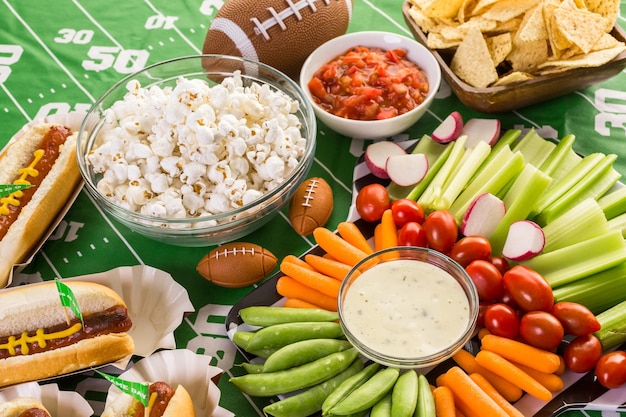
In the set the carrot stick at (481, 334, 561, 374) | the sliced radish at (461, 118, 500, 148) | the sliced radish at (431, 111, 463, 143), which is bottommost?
the carrot stick at (481, 334, 561, 374)

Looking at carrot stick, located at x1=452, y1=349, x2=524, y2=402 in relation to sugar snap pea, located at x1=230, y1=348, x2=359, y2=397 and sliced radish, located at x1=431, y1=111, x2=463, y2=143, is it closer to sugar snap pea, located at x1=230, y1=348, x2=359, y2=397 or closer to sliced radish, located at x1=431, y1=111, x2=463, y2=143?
sugar snap pea, located at x1=230, y1=348, x2=359, y2=397

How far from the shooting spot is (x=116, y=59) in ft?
11.4

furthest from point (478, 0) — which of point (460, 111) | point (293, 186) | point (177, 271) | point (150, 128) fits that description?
point (177, 271)

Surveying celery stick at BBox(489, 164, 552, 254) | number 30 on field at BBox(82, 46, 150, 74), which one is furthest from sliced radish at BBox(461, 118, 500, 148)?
number 30 on field at BBox(82, 46, 150, 74)

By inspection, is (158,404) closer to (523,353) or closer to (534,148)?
(523,353)

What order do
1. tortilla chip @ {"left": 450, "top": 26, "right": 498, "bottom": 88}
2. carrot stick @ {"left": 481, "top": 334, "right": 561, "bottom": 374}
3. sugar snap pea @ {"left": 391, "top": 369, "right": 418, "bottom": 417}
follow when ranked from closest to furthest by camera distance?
→ sugar snap pea @ {"left": 391, "top": 369, "right": 418, "bottom": 417} → carrot stick @ {"left": 481, "top": 334, "right": 561, "bottom": 374} → tortilla chip @ {"left": 450, "top": 26, "right": 498, "bottom": 88}

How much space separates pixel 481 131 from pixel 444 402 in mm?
1228

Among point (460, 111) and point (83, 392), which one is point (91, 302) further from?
point (460, 111)

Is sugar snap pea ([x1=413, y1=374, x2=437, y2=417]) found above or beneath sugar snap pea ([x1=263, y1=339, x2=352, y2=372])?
beneath

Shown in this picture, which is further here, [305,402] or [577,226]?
[577,226]

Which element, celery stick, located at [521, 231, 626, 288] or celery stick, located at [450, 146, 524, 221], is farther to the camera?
celery stick, located at [450, 146, 524, 221]

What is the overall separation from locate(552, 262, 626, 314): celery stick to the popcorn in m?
1.03

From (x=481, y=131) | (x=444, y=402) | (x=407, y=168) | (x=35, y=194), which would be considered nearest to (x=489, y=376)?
(x=444, y=402)

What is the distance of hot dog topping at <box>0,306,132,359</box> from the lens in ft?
7.32
